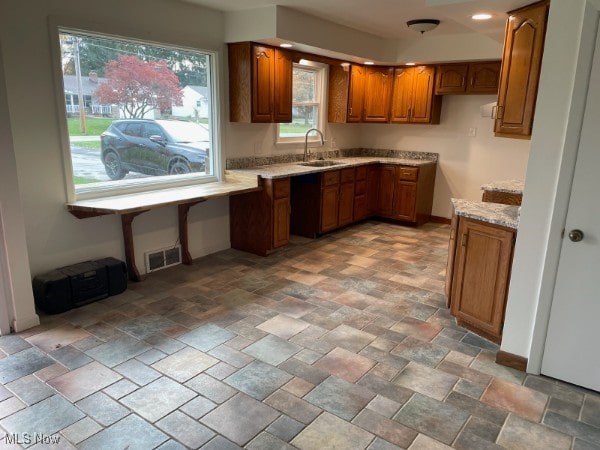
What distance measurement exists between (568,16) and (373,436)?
238 centimetres

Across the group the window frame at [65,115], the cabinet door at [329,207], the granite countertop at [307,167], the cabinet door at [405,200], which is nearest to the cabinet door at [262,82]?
the window frame at [65,115]

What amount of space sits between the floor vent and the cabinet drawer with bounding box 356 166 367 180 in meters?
2.69

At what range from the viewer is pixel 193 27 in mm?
4238

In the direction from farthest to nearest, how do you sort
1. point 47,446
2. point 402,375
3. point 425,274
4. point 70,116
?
point 425,274 → point 70,116 → point 402,375 → point 47,446

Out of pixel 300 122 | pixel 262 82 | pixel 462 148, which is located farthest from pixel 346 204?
pixel 262 82

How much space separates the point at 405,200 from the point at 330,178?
1.33 m

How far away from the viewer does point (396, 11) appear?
4.33m

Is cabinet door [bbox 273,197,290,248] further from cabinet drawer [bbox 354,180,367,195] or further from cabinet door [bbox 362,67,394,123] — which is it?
cabinet door [bbox 362,67,394,123]

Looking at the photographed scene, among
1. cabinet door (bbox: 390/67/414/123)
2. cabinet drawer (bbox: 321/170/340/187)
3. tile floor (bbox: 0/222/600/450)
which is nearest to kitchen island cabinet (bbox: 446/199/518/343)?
tile floor (bbox: 0/222/600/450)

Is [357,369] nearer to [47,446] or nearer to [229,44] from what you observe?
[47,446]

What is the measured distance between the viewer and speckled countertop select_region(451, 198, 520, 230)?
2787 millimetres

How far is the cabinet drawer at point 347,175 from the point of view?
5623mm

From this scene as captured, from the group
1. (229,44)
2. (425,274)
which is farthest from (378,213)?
(229,44)

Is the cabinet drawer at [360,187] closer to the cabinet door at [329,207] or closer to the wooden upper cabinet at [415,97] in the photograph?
the cabinet door at [329,207]
